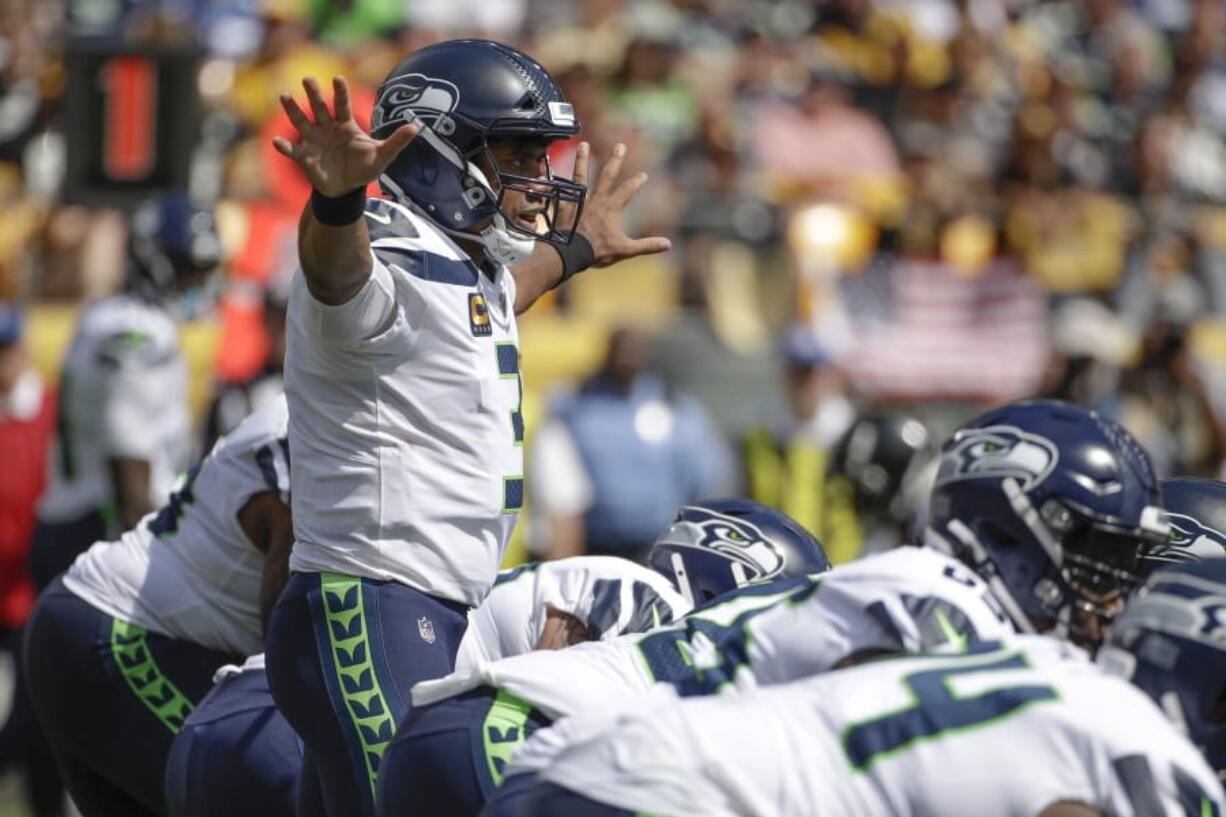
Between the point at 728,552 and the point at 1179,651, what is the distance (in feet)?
4.72

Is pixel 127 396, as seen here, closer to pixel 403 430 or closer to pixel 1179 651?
pixel 403 430

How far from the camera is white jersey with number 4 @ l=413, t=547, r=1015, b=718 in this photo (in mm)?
3283

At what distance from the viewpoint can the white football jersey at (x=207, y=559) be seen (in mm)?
4953

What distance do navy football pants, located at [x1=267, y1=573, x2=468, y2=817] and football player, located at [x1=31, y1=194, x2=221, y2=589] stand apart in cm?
297

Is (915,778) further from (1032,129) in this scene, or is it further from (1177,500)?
(1032,129)

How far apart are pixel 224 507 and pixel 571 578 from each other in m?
0.96

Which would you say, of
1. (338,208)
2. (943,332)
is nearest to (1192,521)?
(338,208)

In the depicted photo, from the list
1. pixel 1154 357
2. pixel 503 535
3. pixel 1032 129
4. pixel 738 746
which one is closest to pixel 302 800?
pixel 503 535

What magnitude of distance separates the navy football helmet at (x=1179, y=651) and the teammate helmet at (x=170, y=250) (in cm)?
441

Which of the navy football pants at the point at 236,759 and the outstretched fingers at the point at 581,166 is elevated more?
the outstretched fingers at the point at 581,166

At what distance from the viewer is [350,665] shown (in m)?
4.11

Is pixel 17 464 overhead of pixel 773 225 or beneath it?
beneath

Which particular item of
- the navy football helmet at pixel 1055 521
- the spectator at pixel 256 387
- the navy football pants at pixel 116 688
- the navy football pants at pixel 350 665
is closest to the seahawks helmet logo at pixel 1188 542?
the navy football helmet at pixel 1055 521

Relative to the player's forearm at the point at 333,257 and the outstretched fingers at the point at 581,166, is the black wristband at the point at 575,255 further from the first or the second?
the player's forearm at the point at 333,257
